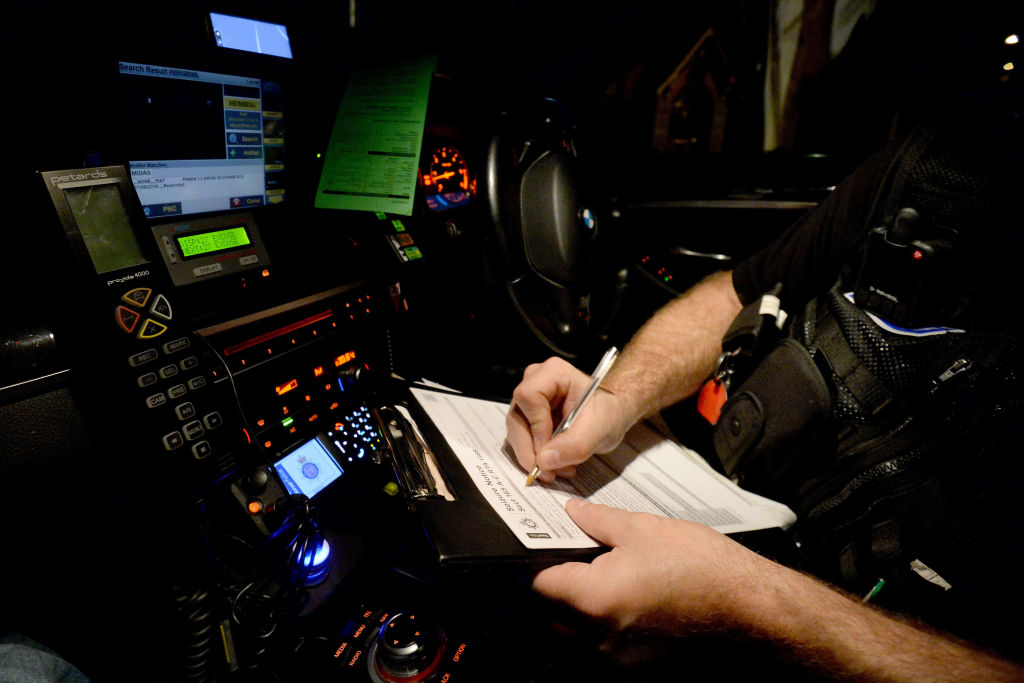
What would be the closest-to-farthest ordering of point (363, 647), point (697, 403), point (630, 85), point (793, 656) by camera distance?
point (793, 656) < point (363, 647) < point (697, 403) < point (630, 85)

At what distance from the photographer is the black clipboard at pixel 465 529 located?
0.52 meters

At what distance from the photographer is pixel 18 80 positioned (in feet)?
2.25

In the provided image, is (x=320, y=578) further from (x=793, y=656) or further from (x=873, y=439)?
(x=873, y=439)

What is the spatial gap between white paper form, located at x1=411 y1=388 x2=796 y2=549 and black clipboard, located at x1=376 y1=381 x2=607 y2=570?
0.5 inches

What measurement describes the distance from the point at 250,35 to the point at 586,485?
3.49 feet

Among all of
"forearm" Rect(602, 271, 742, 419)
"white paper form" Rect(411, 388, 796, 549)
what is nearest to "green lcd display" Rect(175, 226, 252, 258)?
"white paper form" Rect(411, 388, 796, 549)

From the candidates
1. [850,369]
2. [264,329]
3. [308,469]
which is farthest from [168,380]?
[850,369]

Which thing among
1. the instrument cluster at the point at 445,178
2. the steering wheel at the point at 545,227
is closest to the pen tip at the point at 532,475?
the steering wheel at the point at 545,227

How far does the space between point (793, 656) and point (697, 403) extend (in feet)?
2.53

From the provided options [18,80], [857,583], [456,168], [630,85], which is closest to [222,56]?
[18,80]

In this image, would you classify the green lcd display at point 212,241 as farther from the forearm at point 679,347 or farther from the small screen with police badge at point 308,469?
the forearm at point 679,347

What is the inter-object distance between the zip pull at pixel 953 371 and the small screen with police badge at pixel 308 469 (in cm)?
112

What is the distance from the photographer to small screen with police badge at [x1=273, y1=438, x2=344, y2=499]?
838mm

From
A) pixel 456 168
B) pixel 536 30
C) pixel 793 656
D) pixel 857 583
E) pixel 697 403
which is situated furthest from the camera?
pixel 536 30
